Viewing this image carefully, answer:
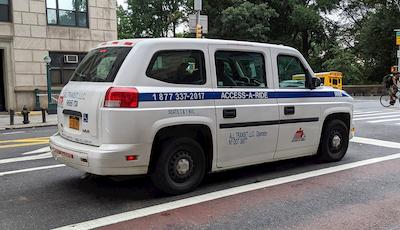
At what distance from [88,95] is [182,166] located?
1442 mm

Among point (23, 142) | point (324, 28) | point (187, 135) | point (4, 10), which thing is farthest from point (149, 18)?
point (187, 135)

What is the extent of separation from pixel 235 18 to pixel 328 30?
13220 mm

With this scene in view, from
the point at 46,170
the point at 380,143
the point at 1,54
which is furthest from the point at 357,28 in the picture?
the point at 46,170

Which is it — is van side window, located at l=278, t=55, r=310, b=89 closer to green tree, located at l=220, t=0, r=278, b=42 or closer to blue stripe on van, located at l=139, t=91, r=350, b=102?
blue stripe on van, located at l=139, t=91, r=350, b=102

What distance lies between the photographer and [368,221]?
455 centimetres

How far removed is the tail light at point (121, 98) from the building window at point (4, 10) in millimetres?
17414

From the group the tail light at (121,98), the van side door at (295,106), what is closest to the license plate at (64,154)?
the tail light at (121,98)

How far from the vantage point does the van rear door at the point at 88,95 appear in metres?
5.07

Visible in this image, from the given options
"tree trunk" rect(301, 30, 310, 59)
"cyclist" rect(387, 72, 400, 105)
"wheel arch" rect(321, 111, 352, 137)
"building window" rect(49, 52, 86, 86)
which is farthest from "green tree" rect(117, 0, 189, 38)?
"wheel arch" rect(321, 111, 352, 137)

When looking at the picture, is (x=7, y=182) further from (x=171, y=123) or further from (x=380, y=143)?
(x=380, y=143)

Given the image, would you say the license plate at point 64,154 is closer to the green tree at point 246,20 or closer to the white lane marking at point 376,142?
the white lane marking at point 376,142

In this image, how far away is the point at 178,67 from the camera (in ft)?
17.8

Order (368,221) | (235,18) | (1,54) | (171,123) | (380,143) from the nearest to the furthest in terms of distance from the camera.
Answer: (368,221), (171,123), (380,143), (1,54), (235,18)

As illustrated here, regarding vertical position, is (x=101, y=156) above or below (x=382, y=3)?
below
